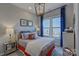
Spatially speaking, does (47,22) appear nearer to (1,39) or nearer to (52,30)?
(52,30)

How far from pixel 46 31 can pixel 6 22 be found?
0.64 m

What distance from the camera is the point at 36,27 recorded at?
1.84 meters

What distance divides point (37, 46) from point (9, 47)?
1.44ft

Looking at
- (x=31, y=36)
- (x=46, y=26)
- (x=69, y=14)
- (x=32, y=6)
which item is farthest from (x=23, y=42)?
(x=69, y=14)

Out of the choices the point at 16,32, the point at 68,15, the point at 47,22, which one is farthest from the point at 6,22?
the point at 68,15

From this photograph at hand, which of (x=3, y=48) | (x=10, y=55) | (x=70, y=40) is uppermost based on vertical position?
(x=70, y=40)

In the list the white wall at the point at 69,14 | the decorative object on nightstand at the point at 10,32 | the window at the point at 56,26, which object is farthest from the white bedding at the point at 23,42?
the white wall at the point at 69,14

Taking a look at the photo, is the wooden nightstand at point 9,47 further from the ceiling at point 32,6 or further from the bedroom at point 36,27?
the ceiling at point 32,6

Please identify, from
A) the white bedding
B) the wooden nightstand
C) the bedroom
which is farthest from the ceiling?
the wooden nightstand

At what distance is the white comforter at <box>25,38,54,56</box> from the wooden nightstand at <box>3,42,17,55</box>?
0.65 feet

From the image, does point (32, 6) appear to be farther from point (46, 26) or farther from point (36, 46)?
point (36, 46)

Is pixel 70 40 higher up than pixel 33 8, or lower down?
lower down

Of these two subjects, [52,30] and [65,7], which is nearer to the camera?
[65,7]

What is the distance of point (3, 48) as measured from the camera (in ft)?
5.88
